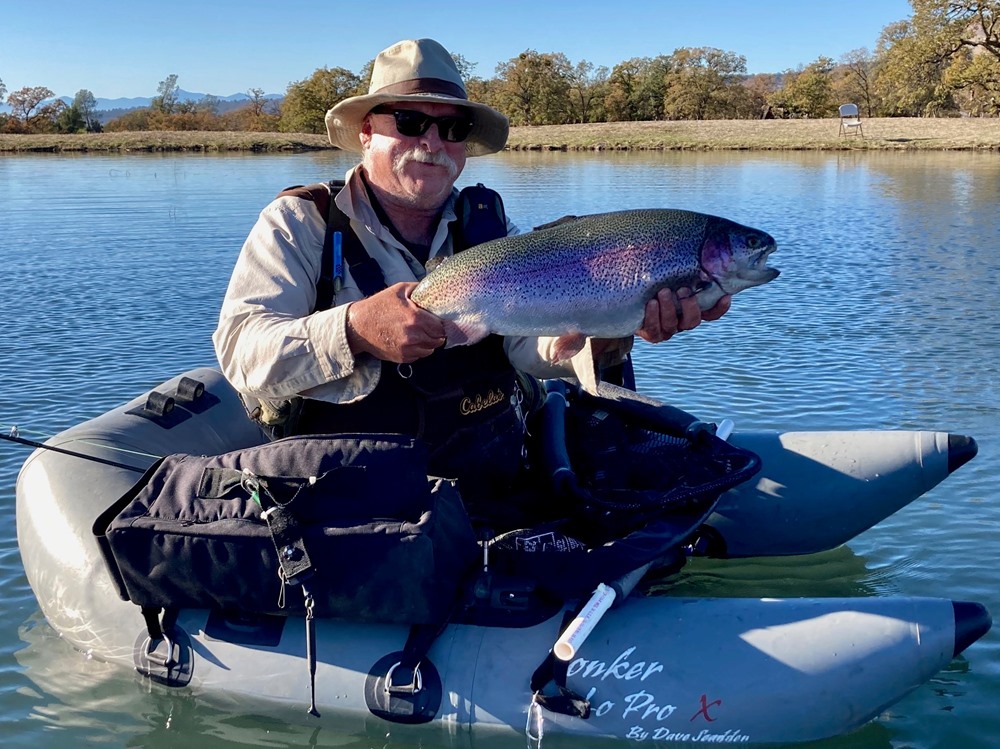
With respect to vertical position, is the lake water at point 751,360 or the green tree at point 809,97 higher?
the green tree at point 809,97

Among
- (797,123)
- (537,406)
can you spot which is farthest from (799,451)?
(797,123)

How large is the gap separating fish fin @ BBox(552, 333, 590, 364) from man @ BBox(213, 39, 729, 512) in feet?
0.65

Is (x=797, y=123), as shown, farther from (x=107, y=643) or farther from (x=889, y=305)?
(x=107, y=643)

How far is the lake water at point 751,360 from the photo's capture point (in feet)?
12.6

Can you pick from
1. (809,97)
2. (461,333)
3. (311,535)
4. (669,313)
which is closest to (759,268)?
A: (669,313)

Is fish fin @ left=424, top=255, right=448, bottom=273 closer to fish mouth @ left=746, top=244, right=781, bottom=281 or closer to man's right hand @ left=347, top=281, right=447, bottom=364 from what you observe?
man's right hand @ left=347, top=281, right=447, bottom=364

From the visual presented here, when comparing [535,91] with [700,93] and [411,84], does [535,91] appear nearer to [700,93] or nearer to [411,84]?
[700,93]

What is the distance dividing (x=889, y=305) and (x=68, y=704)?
32.8 ft

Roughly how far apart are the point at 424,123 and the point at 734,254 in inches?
54.8

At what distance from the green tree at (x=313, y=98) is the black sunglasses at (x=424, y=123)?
8014 centimetres

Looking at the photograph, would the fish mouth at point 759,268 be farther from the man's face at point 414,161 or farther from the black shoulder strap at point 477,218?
the man's face at point 414,161

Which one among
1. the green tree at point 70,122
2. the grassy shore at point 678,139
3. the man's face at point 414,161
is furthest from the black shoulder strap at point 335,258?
the green tree at point 70,122

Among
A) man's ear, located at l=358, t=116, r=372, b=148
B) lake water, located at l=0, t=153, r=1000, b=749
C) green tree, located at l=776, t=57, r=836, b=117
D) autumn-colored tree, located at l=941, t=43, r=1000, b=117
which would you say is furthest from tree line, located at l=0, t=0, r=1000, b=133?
man's ear, located at l=358, t=116, r=372, b=148

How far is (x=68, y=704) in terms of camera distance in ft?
12.8
